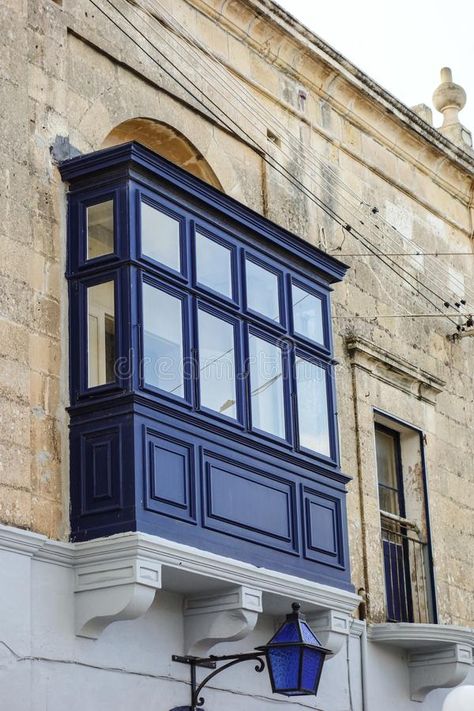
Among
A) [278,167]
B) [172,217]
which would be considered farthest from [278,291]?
[278,167]

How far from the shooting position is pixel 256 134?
1266 centimetres

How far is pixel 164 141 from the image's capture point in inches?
467

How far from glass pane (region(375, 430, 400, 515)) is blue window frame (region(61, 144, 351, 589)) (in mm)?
2097

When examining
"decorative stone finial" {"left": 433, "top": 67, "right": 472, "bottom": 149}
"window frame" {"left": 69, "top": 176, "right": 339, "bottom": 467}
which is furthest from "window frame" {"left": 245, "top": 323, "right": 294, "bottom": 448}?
"decorative stone finial" {"left": 433, "top": 67, "right": 472, "bottom": 149}

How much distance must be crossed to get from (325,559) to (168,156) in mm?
3625

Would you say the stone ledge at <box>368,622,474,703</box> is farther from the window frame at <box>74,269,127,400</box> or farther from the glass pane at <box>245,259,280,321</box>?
the window frame at <box>74,269,127,400</box>

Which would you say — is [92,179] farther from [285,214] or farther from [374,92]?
[374,92]

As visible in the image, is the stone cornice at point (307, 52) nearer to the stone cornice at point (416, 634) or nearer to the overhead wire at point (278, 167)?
the overhead wire at point (278, 167)

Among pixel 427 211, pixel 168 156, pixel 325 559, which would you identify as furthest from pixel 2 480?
pixel 427 211

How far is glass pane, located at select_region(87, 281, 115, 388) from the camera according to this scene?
984cm

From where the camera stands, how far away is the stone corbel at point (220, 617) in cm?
994

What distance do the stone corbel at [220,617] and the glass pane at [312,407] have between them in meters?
1.48

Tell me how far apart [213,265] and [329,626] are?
2.83 m

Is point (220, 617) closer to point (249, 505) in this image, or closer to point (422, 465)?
point (249, 505)
